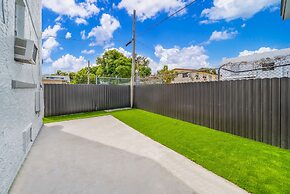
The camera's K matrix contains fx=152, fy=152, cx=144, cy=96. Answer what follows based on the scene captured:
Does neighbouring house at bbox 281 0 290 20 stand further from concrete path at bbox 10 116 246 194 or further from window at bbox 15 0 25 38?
window at bbox 15 0 25 38

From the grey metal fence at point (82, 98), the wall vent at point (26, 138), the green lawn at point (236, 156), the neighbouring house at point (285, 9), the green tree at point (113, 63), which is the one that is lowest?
the green lawn at point (236, 156)

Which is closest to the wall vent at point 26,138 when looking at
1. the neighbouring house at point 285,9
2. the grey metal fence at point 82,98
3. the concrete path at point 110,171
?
the concrete path at point 110,171

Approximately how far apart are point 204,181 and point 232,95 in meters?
2.78

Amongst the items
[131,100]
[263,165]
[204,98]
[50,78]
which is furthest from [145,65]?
[263,165]

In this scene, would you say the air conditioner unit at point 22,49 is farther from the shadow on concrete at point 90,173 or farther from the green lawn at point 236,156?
the green lawn at point 236,156

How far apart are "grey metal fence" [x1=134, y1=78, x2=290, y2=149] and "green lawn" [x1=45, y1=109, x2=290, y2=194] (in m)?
0.27

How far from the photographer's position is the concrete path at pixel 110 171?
6.17 ft

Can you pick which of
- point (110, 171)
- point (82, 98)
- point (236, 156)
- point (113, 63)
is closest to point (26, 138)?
point (110, 171)

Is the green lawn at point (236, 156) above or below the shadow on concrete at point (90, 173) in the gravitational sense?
above

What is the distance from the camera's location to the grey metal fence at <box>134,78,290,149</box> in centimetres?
311

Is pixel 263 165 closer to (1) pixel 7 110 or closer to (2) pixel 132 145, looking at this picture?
(2) pixel 132 145

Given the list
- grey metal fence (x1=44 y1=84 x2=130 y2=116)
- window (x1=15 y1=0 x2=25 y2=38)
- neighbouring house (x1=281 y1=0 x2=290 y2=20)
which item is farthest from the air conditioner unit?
grey metal fence (x1=44 y1=84 x2=130 y2=116)

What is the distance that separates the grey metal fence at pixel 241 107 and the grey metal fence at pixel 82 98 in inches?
158

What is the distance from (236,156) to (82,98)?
6994mm
